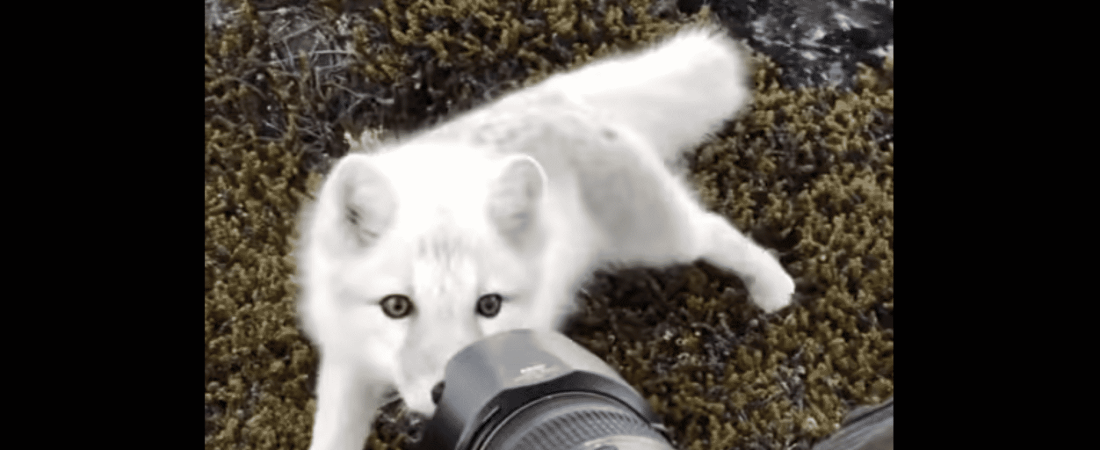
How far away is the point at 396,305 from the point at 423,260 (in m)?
0.05

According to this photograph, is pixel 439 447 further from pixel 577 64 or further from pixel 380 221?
pixel 577 64

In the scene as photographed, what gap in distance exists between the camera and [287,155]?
0.96 metres

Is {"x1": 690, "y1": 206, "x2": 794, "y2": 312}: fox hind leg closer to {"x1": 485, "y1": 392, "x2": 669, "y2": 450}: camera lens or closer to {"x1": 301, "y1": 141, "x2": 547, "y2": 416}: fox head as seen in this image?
{"x1": 301, "y1": 141, "x2": 547, "y2": 416}: fox head

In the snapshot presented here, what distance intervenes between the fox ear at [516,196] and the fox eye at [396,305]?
11 centimetres

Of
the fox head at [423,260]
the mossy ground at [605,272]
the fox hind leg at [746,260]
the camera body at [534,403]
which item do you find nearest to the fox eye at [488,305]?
the fox head at [423,260]

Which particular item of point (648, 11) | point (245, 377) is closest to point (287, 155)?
point (245, 377)

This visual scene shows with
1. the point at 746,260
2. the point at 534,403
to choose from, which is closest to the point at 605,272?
the point at 746,260

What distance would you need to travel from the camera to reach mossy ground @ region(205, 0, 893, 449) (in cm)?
95

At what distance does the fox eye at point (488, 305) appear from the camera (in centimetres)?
68

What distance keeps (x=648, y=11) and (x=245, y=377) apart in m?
0.73

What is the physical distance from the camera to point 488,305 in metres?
0.68

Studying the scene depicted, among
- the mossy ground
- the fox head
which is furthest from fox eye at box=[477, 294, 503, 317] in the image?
the mossy ground

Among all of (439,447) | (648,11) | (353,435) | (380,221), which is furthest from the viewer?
(648,11)

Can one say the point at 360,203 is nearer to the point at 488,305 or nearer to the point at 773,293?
the point at 488,305
